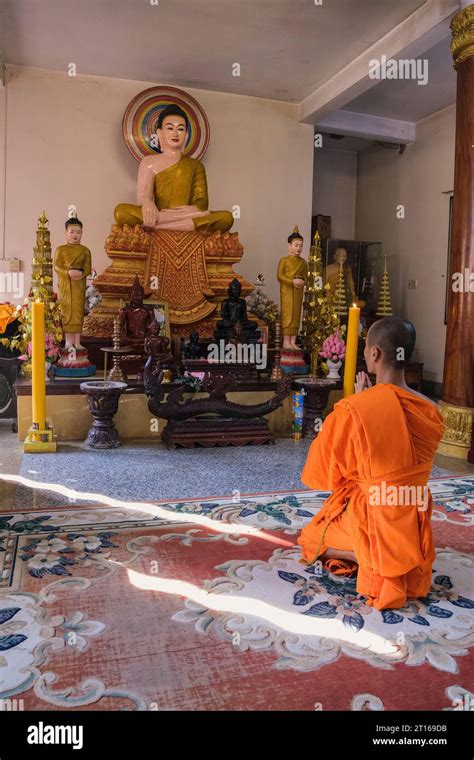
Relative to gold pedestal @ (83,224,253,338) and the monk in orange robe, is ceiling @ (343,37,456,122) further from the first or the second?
the monk in orange robe

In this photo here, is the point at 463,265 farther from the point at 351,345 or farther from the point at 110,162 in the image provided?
the point at 110,162

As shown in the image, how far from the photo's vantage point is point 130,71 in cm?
681

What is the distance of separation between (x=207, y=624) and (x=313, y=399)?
3.04 meters

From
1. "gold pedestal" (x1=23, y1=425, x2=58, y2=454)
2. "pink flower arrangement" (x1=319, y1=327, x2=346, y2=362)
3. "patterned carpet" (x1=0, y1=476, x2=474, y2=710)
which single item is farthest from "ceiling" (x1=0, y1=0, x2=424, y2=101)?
"patterned carpet" (x1=0, y1=476, x2=474, y2=710)

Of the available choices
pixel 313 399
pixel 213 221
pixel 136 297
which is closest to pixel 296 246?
pixel 213 221

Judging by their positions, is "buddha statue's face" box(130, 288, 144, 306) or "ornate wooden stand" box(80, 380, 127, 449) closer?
"ornate wooden stand" box(80, 380, 127, 449)

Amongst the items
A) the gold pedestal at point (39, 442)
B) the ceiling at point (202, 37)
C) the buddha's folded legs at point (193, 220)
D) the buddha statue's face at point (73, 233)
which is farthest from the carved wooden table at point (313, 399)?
the ceiling at point (202, 37)

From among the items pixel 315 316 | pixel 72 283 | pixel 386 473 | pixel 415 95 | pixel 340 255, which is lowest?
pixel 386 473

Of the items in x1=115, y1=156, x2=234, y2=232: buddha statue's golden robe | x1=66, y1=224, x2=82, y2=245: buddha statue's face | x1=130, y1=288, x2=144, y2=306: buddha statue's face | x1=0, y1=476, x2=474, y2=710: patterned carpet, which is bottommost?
x1=0, y1=476, x2=474, y2=710: patterned carpet

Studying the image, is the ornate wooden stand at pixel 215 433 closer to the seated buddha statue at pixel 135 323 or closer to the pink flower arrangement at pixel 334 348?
the seated buddha statue at pixel 135 323

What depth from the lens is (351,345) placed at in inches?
171

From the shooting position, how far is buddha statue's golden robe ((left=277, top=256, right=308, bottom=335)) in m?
6.01

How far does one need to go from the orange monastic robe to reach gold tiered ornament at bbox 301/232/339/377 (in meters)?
3.71

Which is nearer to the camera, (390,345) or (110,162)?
(390,345)
